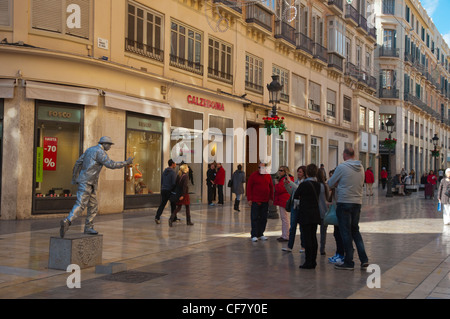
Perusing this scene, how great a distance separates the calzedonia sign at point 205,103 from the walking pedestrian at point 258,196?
1034 cm

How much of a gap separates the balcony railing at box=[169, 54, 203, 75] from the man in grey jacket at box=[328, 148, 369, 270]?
43.2 ft

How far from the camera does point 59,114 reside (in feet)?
53.0

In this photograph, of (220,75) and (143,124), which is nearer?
(143,124)

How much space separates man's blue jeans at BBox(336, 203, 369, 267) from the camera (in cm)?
852

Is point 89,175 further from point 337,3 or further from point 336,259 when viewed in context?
point 337,3

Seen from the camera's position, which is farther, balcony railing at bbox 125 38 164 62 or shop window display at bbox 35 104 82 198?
balcony railing at bbox 125 38 164 62

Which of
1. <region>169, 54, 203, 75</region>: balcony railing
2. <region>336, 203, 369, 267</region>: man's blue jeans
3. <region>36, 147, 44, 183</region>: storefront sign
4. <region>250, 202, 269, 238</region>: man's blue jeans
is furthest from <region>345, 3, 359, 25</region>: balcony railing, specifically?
<region>336, 203, 369, 267</region>: man's blue jeans

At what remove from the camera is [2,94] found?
595 inches

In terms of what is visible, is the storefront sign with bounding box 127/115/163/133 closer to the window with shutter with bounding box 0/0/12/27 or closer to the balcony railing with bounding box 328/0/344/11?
the window with shutter with bounding box 0/0/12/27

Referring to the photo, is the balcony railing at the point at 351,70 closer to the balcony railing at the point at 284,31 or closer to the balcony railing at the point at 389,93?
the balcony railing at the point at 284,31

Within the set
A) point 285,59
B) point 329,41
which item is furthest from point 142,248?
point 329,41

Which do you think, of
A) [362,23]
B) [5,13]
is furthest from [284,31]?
[5,13]

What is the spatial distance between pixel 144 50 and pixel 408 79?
40167 mm

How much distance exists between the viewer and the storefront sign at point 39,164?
15.7 m
